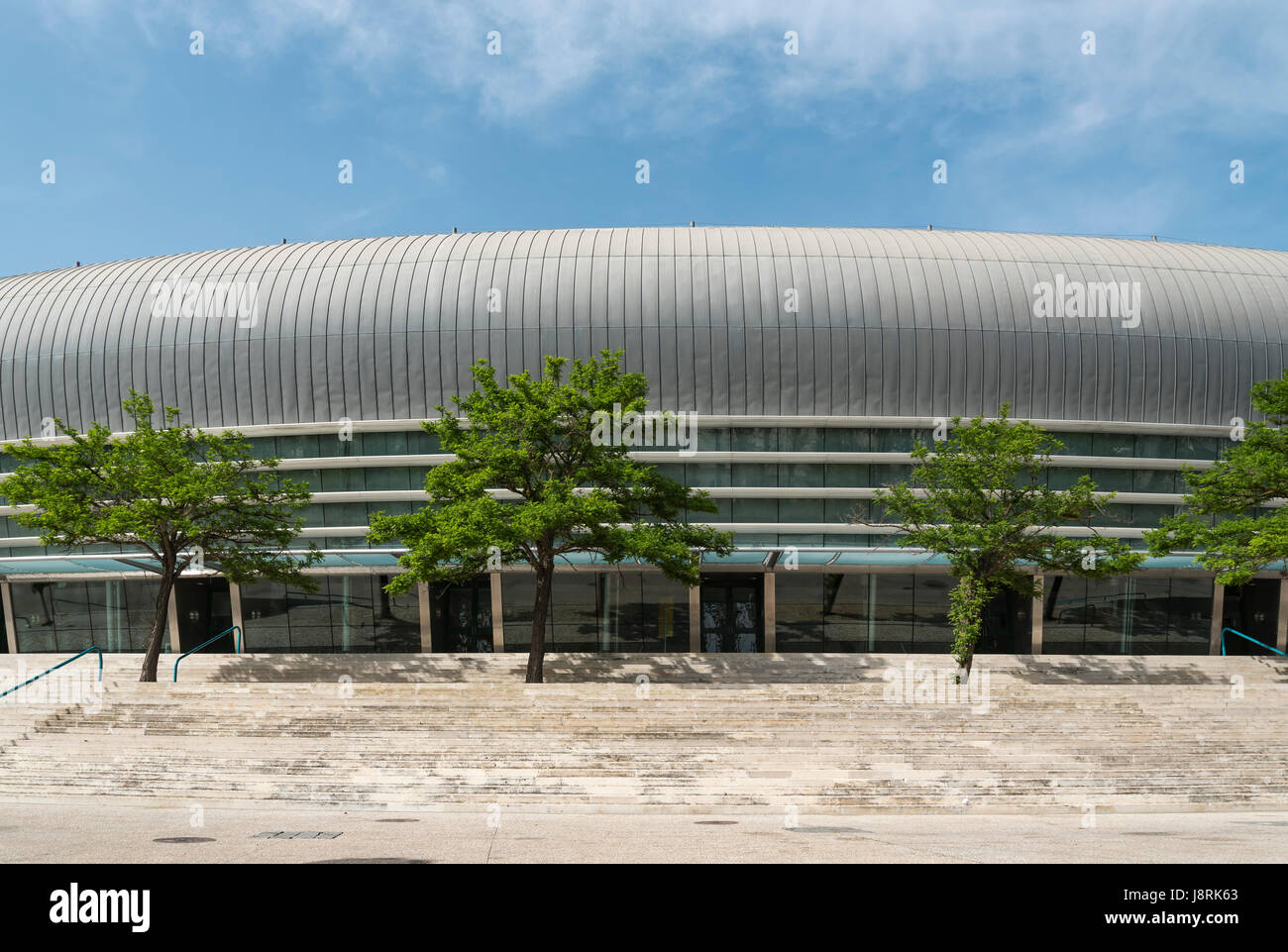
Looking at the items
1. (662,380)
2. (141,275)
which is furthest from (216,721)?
(141,275)

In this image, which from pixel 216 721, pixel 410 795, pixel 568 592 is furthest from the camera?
pixel 568 592

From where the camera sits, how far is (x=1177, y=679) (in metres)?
25.9

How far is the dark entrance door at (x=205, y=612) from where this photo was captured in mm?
33531

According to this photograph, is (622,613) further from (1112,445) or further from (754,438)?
(1112,445)

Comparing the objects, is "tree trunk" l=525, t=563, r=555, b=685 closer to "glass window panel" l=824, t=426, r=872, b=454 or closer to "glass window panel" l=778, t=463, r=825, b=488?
"glass window panel" l=778, t=463, r=825, b=488

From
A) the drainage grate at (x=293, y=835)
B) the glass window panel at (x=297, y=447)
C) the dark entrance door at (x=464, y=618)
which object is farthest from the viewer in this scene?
the glass window panel at (x=297, y=447)

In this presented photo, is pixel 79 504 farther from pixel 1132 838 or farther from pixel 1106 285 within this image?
pixel 1106 285

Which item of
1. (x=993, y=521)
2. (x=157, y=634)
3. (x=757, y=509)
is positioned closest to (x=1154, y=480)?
(x=993, y=521)

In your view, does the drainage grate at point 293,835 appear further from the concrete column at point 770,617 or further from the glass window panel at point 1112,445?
the glass window panel at point 1112,445

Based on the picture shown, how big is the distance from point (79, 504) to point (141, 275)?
15.8 m

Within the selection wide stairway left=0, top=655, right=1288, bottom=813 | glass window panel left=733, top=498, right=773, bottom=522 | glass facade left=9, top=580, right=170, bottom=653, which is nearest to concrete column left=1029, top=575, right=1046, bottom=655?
wide stairway left=0, top=655, right=1288, bottom=813

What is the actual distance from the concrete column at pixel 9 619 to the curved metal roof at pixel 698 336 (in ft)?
21.7

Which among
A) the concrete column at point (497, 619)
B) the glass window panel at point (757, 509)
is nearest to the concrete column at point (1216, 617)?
the glass window panel at point (757, 509)

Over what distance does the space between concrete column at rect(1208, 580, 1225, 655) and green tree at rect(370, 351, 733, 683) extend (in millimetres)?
21246
